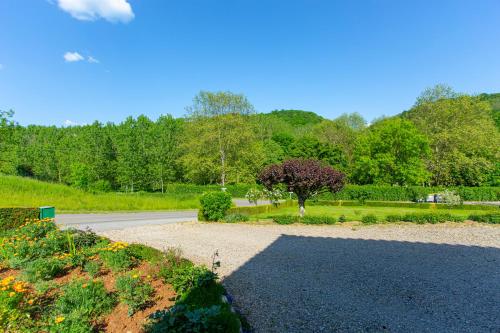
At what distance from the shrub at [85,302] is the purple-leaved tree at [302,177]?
1297 cm

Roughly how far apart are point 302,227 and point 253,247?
5011 mm

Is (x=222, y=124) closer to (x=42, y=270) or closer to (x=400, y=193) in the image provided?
(x=400, y=193)

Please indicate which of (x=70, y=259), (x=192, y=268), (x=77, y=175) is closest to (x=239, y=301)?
(x=192, y=268)

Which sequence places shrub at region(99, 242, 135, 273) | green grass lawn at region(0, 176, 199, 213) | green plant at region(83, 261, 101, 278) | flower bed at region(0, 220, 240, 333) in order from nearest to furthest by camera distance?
flower bed at region(0, 220, 240, 333)
green plant at region(83, 261, 101, 278)
shrub at region(99, 242, 135, 273)
green grass lawn at region(0, 176, 199, 213)

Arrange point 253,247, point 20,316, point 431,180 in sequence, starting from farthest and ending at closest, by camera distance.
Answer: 1. point 431,180
2. point 253,247
3. point 20,316

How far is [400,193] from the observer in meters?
33.6

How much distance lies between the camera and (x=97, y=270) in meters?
6.51

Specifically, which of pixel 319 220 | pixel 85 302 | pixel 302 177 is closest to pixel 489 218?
pixel 319 220

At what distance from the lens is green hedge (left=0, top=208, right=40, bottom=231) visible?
12.9m

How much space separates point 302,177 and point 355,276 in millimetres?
9778

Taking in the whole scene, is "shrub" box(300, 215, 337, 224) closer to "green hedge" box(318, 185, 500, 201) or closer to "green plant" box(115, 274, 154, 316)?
"green plant" box(115, 274, 154, 316)

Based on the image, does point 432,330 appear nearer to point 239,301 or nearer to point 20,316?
point 239,301

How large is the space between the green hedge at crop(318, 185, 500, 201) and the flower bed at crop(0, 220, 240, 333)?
29157 millimetres

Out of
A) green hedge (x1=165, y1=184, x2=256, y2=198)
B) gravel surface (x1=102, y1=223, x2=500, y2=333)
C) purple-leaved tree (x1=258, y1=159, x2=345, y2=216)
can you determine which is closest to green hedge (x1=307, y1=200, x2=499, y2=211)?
purple-leaved tree (x1=258, y1=159, x2=345, y2=216)
